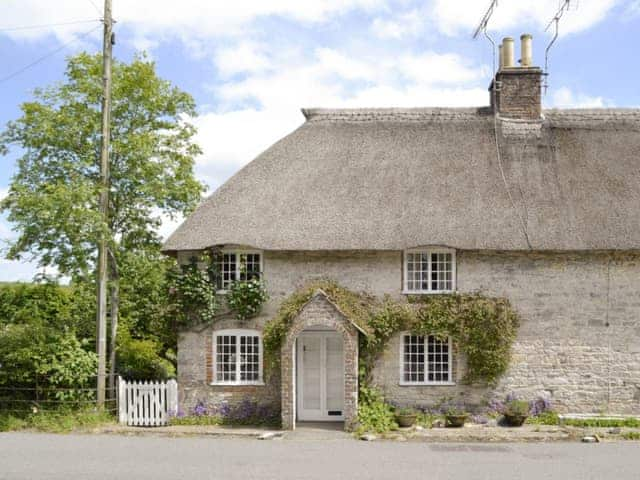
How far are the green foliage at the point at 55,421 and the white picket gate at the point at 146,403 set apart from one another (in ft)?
1.88

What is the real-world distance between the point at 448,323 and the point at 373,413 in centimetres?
294

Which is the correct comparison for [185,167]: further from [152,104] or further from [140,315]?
[140,315]

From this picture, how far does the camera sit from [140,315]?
23250 millimetres

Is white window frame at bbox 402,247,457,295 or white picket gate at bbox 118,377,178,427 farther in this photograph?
white window frame at bbox 402,247,457,295

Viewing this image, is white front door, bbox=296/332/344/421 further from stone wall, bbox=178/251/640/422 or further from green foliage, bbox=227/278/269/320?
green foliage, bbox=227/278/269/320

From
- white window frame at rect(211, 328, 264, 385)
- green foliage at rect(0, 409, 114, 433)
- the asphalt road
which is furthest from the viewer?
white window frame at rect(211, 328, 264, 385)

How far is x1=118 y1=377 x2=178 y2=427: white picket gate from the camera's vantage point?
17.3 m

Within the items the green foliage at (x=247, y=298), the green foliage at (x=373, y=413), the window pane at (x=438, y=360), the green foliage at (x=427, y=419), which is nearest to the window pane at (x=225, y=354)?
the green foliage at (x=247, y=298)

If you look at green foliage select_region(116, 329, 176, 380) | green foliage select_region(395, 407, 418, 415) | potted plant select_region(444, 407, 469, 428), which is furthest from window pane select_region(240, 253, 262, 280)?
potted plant select_region(444, 407, 469, 428)

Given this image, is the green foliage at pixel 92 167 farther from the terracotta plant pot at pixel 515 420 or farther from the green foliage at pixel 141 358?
the terracotta plant pot at pixel 515 420

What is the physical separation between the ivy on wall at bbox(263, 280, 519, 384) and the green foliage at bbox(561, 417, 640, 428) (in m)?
2.01

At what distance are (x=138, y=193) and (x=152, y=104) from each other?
253 centimetres

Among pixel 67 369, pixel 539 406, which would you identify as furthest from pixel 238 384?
pixel 539 406

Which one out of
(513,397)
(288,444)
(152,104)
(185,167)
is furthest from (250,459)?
(152,104)
